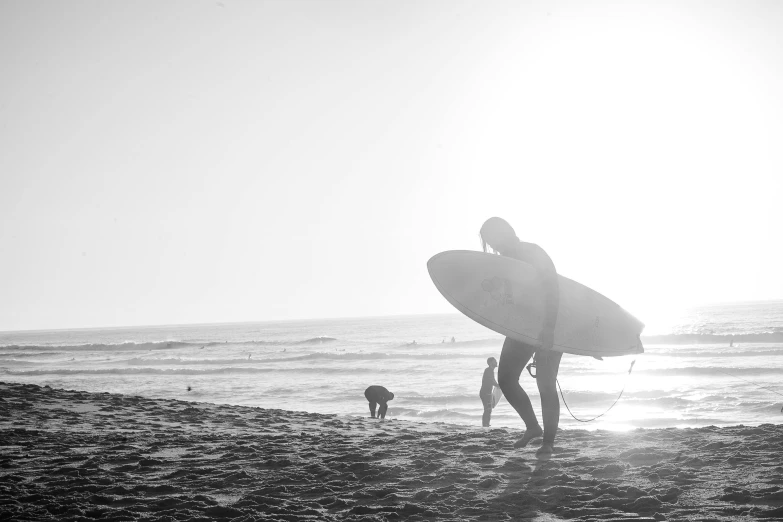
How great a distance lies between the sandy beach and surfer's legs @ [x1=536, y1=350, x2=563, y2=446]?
230 mm

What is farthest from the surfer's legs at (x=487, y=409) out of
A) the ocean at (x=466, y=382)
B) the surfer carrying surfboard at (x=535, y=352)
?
the surfer carrying surfboard at (x=535, y=352)

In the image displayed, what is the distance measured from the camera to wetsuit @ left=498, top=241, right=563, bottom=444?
439 cm

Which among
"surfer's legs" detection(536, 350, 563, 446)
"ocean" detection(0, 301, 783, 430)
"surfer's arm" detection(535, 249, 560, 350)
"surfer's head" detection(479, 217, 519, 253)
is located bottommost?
"ocean" detection(0, 301, 783, 430)

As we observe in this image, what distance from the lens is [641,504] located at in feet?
10.1

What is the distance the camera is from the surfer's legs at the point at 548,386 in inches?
175

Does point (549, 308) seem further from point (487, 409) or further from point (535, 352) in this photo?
point (487, 409)

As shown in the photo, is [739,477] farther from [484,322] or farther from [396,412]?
[396,412]

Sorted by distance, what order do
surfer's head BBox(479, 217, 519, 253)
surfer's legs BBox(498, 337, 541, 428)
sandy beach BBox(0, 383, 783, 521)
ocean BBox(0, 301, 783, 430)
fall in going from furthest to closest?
ocean BBox(0, 301, 783, 430) < surfer's head BBox(479, 217, 519, 253) < surfer's legs BBox(498, 337, 541, 428) < sandy beach BBox(0, 383, 783, 521)

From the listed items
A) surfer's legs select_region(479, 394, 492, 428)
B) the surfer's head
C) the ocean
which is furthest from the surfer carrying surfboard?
surfer's legs select_region(479, 394, 492, 428)

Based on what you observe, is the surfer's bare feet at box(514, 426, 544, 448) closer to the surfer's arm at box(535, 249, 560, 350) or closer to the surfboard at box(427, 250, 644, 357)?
the surfboard at box(427, 250, 644, 357)

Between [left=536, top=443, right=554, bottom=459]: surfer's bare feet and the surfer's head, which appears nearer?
[left=536, top=443, right=554, bottom=459]: surfer's bare feet

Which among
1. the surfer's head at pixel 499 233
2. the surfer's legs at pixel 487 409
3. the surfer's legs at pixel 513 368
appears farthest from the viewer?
the surfer's legs at pixel 487 409

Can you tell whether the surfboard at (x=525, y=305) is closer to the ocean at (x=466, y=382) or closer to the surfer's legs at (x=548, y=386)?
the surfer's legs at (x=548, y=386)

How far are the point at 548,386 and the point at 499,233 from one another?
1227mm
